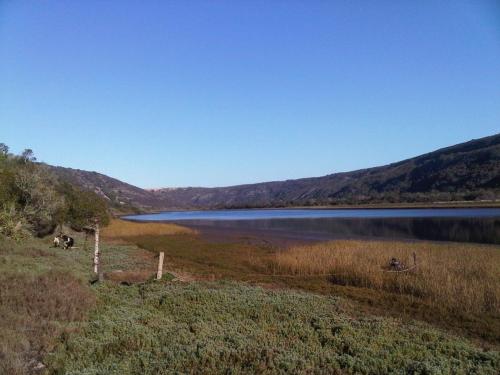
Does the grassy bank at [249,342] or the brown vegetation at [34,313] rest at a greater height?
the brown vegetation at [34,313]

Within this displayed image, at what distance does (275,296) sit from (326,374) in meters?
6.29

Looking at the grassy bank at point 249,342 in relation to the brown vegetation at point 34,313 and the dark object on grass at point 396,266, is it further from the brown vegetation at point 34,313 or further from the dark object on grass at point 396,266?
the dark object on grass at point 396,266

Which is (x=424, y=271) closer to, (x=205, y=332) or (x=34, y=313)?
(x=205, y=332)

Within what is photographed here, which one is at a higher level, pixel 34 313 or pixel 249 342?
pixel 34 313

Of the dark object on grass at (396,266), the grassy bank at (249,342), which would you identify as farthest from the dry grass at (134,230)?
the grassy bank at (249,342)

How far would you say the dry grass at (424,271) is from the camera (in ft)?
44.1

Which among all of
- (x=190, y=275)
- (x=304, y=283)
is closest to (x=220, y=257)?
(x=190, y=275)

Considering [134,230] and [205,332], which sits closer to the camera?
[205,332]

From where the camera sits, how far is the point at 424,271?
56.4 ft

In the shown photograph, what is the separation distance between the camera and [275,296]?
1310 centimetres

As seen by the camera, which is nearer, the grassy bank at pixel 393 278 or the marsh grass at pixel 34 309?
the marsh grass at pixel 34 309

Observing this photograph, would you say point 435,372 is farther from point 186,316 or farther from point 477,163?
point 477,163

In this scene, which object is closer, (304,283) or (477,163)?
(304,283)

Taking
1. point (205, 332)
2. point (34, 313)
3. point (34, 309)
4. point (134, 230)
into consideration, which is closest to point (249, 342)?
point (205, 332)
